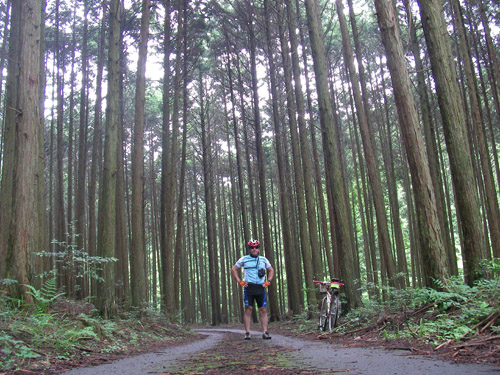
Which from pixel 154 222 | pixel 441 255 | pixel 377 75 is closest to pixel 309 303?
pixel 441 255

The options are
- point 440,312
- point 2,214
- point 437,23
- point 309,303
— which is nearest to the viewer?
point 440,312

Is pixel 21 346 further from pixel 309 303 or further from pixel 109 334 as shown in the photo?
pixel 309 303

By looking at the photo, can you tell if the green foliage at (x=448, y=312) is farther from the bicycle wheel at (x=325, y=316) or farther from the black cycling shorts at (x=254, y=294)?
the black cycling shorts at (x=254, y=294)

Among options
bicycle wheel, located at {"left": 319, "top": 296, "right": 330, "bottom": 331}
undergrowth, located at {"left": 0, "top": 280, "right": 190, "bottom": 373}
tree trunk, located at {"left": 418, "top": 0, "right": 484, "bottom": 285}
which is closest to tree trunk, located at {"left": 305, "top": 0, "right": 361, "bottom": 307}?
bicycle wheel, located at {"left": 319, "top": 296, "right": 330, "bottom": 331}

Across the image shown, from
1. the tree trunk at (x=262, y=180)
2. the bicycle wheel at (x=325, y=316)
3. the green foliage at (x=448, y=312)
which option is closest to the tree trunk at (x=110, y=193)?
the bicycle wheel at (x=325, y=316)

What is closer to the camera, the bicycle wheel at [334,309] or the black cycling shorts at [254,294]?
the black cycling shorts at [254,294]

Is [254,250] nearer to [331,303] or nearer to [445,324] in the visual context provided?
[331,303]

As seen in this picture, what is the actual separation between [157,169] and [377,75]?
16.9m

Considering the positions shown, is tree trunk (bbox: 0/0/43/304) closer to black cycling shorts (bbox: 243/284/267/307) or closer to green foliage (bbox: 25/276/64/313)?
green foliage (bbox: 25/276/64/313)

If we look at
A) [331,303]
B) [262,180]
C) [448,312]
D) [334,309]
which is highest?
[262,180]

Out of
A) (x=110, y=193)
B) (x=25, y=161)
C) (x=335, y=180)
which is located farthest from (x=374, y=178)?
(x=25, y=161)

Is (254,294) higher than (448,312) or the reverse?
higher

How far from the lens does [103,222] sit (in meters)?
9.30

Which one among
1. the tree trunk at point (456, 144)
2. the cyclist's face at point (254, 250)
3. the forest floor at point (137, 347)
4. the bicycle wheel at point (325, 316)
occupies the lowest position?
the bicycle wheel at point (325, 316)
